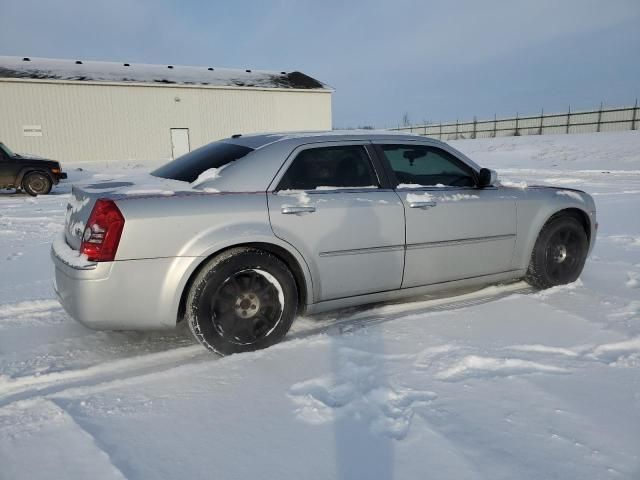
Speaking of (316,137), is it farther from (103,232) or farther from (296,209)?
(103,232)

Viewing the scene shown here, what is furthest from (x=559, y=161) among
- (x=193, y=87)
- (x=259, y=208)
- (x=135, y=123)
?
(x=259, y=208)

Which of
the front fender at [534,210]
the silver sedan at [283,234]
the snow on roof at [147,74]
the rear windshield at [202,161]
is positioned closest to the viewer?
the silver sedan at [283,234]

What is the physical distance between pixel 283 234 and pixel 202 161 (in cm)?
96

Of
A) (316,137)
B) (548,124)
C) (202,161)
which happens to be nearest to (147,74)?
(202,161)

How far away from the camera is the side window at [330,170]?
127 inches

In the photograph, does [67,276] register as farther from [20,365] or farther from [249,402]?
[249,402]

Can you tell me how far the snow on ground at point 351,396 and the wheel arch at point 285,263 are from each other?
30cm

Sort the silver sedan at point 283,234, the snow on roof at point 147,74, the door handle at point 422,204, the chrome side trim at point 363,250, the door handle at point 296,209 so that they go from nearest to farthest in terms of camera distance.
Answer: the silver sedan at point 283,234 < the door handle at point 296,209 < the chrome side trim at point 363,250 < the door handle at point 422,204 < the snow on roof at point 147,74

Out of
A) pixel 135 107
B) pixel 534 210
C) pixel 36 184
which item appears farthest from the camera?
pixel 135 107

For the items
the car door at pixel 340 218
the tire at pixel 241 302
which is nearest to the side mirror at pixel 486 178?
the car door at pixel 340 218

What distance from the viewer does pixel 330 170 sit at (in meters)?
3.36

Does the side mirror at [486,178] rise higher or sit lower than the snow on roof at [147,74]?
lower

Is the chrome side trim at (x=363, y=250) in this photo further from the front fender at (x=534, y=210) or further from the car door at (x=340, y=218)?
the front fender at (x=534, y=210)

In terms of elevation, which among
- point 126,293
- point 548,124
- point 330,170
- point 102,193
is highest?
point 548,124
